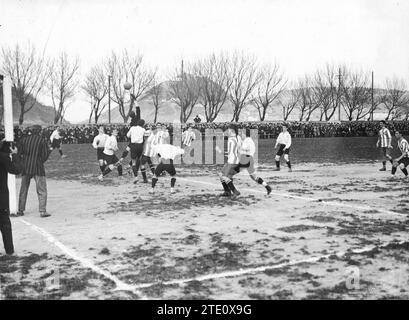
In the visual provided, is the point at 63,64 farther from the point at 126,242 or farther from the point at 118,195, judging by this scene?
the point at 126,242

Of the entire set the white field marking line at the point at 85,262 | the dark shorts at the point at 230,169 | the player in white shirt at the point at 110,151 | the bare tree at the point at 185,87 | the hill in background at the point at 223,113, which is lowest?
the white field marking line at the point at 85,262

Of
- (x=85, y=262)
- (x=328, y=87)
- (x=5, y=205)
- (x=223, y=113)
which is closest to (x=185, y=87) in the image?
(x=328, y=87)

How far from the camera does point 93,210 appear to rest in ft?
32.2

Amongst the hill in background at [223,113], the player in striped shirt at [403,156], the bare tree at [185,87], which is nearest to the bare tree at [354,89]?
the bare tree at [185,87]

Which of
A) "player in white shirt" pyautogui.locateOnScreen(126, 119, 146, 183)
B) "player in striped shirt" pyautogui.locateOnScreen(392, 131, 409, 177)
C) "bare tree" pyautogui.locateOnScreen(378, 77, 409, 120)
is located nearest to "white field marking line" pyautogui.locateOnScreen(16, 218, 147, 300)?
"player in white shirt" pyautogui.locateOnScreen(126, 119, 146, 183)

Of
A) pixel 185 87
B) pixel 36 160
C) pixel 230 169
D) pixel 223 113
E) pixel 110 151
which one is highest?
pixel 223 113

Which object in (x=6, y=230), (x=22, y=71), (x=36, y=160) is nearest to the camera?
(x=6, y=230)

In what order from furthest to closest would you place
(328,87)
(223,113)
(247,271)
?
(223,113), (328,87), (247,271)

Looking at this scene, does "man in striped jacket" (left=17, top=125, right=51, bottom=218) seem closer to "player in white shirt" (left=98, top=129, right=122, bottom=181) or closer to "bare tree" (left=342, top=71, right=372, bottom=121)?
"player in white shirt" (left=98, top=129, right=122, bottom=181)

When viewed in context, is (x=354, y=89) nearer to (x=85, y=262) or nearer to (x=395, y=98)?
(x=395, y=98)

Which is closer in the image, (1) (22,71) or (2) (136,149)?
(2) (136,149)

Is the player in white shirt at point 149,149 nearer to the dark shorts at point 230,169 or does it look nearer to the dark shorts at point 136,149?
the dark shorts at point 136,149
